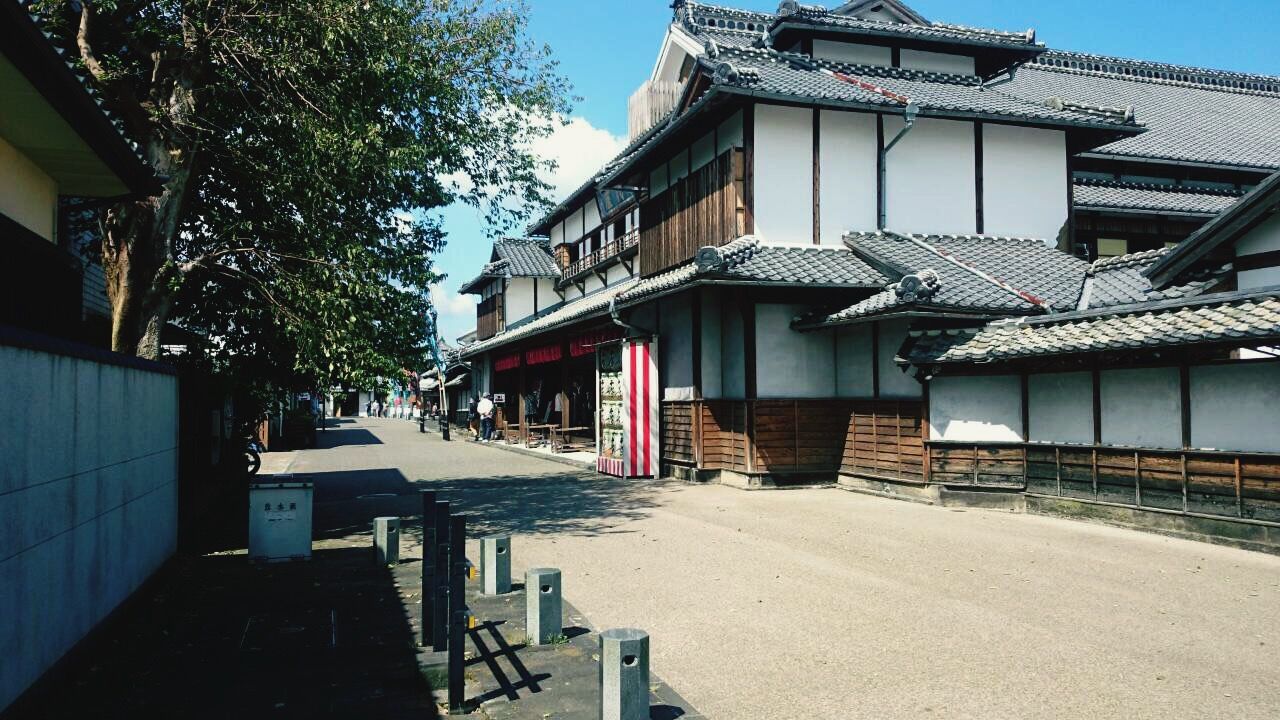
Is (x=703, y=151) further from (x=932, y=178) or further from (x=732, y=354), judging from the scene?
(x=932, y=178)

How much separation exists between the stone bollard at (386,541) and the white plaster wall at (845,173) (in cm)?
1007

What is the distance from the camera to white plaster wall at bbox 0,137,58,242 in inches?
285

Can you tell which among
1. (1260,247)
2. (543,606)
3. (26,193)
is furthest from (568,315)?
(543,606)

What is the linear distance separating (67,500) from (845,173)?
45.1 ft

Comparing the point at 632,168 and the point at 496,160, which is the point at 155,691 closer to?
the point at 496,160

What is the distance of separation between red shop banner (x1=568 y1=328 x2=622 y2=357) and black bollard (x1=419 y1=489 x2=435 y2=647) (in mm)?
14356

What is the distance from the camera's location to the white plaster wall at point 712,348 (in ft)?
53.6

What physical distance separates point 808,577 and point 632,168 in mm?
13232

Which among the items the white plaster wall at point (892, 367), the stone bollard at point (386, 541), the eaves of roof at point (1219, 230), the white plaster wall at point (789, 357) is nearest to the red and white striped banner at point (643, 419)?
the white plaster wall at point (789, 357)

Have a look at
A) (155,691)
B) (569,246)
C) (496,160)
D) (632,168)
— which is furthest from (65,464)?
(569,246)

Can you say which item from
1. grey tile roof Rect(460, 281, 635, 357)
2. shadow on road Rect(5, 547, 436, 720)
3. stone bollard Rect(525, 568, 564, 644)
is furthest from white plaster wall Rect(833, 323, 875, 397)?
stone bollard Rect(525, 568, 564, 644)

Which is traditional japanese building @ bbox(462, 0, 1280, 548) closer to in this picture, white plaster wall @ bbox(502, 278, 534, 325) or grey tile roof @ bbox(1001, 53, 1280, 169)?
grey tile roof @ bbox(1001, 53, 1280, 169)

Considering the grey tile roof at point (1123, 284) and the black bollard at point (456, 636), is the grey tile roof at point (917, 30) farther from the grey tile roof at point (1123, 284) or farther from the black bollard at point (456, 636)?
the black bollard at point (456, 636)

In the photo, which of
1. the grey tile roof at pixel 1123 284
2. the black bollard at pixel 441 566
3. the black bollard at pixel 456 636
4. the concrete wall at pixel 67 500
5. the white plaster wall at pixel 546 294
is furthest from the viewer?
the white plaster wall at pixel 546 294
